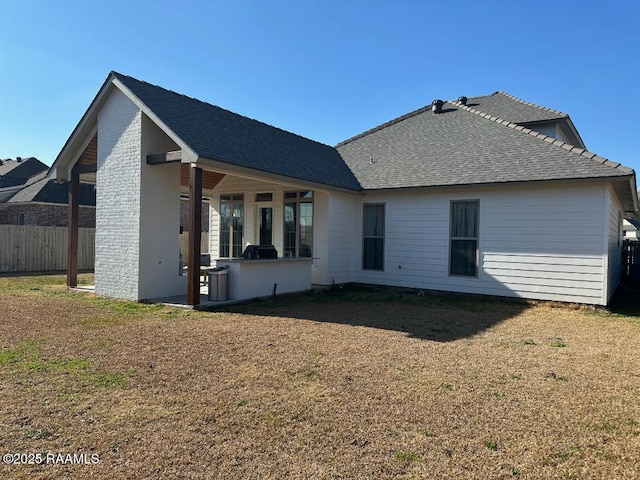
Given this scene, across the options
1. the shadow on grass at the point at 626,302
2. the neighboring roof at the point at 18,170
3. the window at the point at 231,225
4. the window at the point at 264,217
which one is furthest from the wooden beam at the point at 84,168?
the neighboring roof at the point at 18,170

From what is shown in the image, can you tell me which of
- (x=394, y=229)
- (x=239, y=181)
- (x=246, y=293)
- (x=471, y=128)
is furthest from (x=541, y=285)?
(x=239, y=181)

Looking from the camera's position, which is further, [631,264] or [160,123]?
[631,264]

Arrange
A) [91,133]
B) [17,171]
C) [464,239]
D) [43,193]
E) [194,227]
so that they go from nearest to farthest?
[194,227], [91,133], [464,239], [43,193], [17,171]

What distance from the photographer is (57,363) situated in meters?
5.04

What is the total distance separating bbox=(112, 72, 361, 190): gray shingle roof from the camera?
9438 millimetres

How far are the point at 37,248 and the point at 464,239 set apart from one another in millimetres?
16440

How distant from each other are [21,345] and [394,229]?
9.31m

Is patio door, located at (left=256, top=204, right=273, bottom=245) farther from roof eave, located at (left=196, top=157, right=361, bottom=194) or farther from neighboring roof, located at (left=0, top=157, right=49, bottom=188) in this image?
neighboring roof, located at (left=0, top=157, right=49, bottom=188)

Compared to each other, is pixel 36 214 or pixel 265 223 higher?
pixel 36 214

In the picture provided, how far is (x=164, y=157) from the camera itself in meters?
9.39

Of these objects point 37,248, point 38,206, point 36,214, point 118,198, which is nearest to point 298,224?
point 118,198

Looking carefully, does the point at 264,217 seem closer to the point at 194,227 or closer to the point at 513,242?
the point at 194,227

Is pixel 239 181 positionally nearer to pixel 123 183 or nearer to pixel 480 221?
pixel 123 183

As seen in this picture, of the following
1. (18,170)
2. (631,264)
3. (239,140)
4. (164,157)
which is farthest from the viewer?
(18,170)
